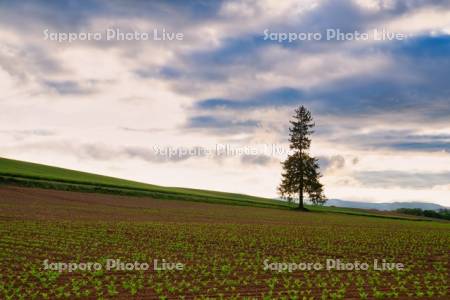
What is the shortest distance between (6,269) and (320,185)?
5937 centimetres

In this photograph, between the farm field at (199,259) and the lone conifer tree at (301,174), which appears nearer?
the farm field at (199,259)

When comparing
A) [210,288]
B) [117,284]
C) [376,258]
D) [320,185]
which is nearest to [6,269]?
[117,284]

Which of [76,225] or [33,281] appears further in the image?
[76,225]

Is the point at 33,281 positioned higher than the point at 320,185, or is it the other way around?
the point at 320,185

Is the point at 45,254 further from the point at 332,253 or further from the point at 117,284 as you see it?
the point at 332,253

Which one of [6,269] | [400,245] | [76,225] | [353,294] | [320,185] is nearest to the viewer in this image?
[353,294]

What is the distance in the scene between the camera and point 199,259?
21.2m

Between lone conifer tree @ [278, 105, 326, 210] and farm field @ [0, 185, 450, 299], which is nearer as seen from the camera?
farm field @ [0, 185, 450, 299]

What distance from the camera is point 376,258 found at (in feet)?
78.2

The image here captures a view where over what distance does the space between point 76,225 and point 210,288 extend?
19.2 meters

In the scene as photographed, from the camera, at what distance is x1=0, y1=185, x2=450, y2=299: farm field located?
A: 15344 mm

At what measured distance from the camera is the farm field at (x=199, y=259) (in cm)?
1534

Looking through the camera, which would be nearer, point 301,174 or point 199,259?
point 199,259

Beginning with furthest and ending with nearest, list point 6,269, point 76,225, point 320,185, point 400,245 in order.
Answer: point 320,185, point 76,225, point 400,245, point 6,269
